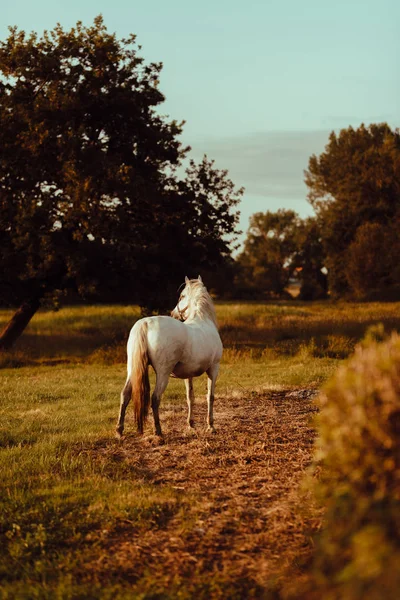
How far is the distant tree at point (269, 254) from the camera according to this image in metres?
85.4

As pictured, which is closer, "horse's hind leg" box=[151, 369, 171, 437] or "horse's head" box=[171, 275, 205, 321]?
"horse's hind leg" box=[151, 369, 171, 437]

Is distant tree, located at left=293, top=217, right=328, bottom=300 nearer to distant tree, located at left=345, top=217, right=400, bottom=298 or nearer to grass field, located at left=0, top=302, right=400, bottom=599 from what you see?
distant tree, located at left=345, top=217, right=400, bottom=298

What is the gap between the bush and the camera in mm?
3016

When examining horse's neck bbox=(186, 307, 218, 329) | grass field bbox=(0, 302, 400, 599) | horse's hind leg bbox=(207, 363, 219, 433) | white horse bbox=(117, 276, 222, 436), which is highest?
horse's neck bbox=(186, 307, 218, 329)

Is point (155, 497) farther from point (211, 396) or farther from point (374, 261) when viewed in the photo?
point (374, 261)

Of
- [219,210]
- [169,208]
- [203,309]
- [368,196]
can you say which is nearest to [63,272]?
[169,208]

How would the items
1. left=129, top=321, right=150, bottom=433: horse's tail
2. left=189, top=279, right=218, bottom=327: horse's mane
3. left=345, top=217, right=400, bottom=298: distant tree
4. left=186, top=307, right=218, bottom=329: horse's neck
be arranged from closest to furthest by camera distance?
1. left=129, top=321, right=150, bottom=433: horse's tail
2. left=186, top=307, right=218, bottom=329: horse's neck
3. left=189, top=279, right=218, bottom=327: horse's mane
4. left=345, top=217, right=400, bottom=298: distant tree

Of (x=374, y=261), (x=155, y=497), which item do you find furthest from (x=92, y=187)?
(x=374, y=261)

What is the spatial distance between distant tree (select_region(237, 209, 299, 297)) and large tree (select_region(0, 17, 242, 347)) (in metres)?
50.4

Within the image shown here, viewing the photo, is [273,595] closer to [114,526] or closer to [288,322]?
[114,526]

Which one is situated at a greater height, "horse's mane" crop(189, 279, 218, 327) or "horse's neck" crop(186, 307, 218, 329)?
"horse's mane" crop(189, 279, 218, 327)

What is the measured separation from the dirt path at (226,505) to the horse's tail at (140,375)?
43 cm

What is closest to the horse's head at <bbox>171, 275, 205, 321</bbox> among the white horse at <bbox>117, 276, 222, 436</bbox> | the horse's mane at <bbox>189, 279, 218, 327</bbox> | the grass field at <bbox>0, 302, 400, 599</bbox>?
the horse's mane at <bbox>189, 279, 218, 327</bbox>

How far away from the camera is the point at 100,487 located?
260 inches
